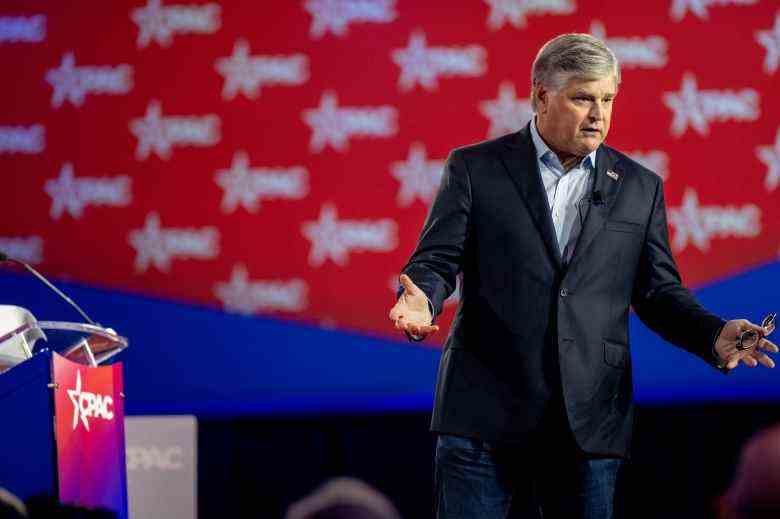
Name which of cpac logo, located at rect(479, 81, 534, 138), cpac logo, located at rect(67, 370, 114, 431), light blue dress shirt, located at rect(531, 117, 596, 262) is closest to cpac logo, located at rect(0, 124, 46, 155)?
cpac logo, located at rect(479, 81, 534, 138)

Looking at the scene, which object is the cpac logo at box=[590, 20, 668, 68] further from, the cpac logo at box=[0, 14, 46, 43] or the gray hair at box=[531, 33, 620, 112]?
the cpac logo at box=[0, 14, 46, 43]

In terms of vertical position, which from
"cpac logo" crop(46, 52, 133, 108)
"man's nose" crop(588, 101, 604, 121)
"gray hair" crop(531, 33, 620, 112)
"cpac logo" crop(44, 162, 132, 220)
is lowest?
"cpac logo" crop(44, 162, 132, 220)

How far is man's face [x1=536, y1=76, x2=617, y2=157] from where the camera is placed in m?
2.45

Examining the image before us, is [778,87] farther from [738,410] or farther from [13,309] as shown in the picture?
[13,309]

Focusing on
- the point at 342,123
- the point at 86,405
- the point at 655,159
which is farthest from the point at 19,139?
the point at 655,159

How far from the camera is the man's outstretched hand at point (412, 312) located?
2230 mm

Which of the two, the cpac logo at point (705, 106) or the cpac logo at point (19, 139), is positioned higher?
the cpac logo at point (705, 106)

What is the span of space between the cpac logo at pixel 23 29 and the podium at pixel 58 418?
247cm

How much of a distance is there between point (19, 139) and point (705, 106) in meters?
2.95

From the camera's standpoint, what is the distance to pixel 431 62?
4.52m

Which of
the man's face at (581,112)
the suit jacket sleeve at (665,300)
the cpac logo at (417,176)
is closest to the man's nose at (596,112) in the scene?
the man's face at (581,112)

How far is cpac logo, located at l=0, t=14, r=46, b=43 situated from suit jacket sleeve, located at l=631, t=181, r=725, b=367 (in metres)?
3.28

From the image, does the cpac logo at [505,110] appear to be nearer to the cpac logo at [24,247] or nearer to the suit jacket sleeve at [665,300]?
the suit jacket sleeve at [665,300]

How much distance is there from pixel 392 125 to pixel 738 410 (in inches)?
69.5
